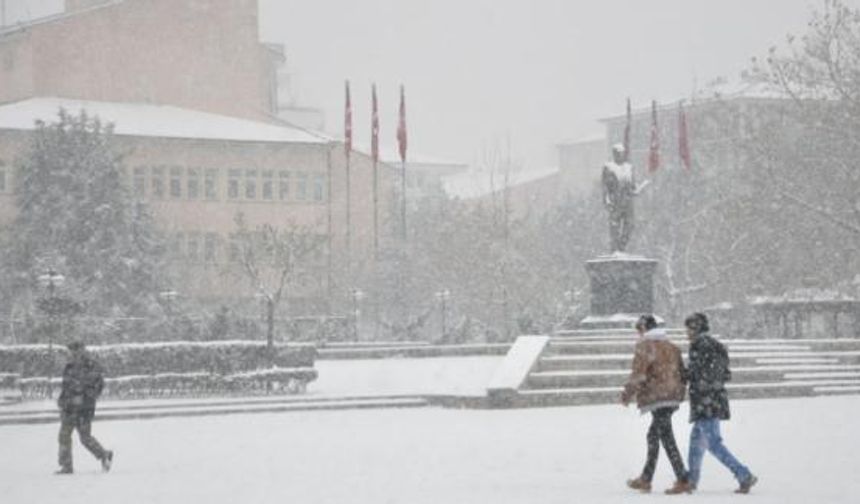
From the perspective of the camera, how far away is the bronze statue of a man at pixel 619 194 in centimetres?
2975

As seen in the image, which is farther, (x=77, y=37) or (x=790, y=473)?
(x=77, y=37)

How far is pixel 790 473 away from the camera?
44.9ft

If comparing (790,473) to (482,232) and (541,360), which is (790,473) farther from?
(482,232)


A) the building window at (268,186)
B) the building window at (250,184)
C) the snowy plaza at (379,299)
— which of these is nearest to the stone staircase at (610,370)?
the snowy plaza at (379,299)

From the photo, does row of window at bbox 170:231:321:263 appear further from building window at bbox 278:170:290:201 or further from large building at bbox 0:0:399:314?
building window at bbox 278:170:290:201

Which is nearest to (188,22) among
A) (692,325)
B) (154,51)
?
(154,51)

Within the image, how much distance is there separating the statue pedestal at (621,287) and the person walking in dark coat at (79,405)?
611 inches

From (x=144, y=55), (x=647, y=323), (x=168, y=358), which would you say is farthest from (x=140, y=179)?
(x=647, y=323)

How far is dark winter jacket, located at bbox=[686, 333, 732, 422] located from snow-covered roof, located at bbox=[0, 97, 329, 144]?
165ft

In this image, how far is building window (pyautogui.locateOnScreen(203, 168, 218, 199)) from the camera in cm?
6328

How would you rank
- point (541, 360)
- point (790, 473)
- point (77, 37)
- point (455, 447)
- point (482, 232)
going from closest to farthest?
point (790, 473) < point (455, 447) < point (541, 360) < point (482, 232) < point (77, 37)

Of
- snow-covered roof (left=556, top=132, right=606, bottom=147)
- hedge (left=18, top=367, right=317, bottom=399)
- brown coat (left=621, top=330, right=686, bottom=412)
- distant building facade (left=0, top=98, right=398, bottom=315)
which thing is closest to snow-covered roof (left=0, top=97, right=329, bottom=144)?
distant building facade (left=0, top=98, right=398, bottom=315)

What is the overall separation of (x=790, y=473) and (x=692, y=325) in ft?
6.94

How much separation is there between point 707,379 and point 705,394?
13cm
